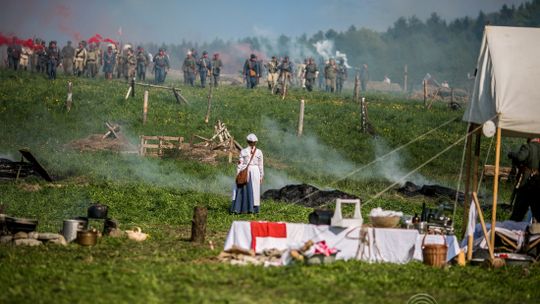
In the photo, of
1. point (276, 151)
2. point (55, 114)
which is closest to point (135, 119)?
point (55, 114)

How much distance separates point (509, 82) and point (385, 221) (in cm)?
263

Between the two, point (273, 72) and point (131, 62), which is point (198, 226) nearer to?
point (273, 72)

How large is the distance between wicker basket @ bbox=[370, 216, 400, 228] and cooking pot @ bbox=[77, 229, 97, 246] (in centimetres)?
396

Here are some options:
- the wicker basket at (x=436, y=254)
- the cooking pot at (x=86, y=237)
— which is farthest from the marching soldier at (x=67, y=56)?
the wicker basket at (x=436, y=254)

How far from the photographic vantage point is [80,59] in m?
41.8

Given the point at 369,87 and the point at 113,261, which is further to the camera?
the point at 369,87

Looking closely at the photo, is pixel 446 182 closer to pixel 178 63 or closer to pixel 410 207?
pixel 410 207

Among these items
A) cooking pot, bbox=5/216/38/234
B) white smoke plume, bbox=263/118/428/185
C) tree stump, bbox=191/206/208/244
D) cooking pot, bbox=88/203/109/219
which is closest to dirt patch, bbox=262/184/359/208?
white smoke plume, bbox=263/118/428/185

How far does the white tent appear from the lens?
12578 millimetres

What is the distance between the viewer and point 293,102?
35812 mm

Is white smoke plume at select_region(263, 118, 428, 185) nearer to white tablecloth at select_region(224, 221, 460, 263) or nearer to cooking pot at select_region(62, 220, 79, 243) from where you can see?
white tablecloth at select_region(224, 221, 460, 263)

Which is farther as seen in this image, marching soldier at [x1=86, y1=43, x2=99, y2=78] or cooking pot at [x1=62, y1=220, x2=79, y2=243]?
marching soldier at [x1=86, y1=43, x2=99, y2=78]

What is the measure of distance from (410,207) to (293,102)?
55.8 feet

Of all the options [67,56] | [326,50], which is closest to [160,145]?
[67,56]
